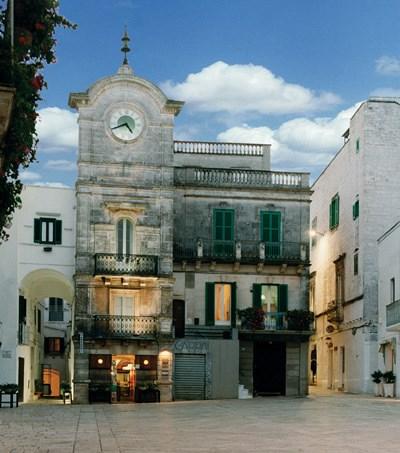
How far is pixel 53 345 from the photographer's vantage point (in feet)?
221

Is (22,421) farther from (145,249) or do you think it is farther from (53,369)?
(53,369)

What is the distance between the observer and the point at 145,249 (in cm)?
4778

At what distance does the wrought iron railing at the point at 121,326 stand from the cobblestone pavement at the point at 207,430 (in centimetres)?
985

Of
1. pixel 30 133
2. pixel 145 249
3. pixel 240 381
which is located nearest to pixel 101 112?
pixel 145 249

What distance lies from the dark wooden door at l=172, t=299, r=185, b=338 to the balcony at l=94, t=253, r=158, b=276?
129 inches

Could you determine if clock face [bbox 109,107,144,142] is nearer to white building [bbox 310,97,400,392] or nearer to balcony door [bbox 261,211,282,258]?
balcony door [bbox 261,211,282,258]

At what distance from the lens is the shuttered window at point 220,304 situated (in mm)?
50469

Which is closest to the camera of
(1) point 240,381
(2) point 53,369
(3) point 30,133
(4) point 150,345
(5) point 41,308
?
(3) point 30,133

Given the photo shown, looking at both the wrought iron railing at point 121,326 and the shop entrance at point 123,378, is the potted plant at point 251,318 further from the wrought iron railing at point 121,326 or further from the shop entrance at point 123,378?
the shop entrance at point 123,378

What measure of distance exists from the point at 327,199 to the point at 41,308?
749 inches

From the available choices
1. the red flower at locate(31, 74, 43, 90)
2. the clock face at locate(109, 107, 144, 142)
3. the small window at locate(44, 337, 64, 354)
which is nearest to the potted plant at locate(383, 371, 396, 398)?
the clock face at locate(109, 107, 144, 142)

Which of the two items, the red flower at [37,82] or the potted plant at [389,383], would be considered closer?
the red flower at [37,82]

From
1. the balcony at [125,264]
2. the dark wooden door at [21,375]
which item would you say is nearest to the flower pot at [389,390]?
the balcony at [125,264]

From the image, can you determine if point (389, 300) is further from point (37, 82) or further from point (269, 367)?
point (37, 82)
